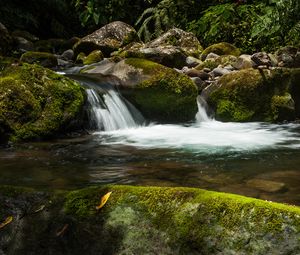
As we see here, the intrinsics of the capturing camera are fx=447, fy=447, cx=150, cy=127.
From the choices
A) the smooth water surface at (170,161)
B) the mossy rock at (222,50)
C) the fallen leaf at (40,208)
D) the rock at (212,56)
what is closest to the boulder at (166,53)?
the mossy rock at (222,50)

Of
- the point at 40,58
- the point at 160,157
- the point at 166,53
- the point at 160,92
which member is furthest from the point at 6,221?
the point at 40,58

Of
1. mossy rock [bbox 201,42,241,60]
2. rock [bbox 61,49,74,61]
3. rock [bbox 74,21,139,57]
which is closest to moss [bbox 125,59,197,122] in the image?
mossy rock [bbox 201,42,241,60]

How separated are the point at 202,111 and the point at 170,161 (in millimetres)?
4945

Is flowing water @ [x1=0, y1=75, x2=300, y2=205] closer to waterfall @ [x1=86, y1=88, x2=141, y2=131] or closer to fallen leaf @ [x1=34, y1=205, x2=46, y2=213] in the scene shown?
waterfall @ [x1=86, y1=88, x2=141, y2=131]

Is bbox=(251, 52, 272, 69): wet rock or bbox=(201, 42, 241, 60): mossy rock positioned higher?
bbox=(201, 42, 241, 60): mossy rock

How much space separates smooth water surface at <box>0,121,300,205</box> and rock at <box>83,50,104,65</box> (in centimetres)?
633

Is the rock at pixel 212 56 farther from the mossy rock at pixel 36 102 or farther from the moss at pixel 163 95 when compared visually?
the mossy rock at pixel 36 102

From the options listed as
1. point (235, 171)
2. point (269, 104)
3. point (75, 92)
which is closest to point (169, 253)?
point (235, 171)

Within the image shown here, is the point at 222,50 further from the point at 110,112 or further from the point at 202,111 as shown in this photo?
the point at 110,112

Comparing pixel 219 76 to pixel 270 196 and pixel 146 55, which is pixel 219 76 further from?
pixel 270 196

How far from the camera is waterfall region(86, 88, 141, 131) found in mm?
9617

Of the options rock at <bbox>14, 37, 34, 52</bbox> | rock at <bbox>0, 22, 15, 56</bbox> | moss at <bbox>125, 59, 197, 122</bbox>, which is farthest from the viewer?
rock at <bbox>14, 37, 34, 52</bbox>

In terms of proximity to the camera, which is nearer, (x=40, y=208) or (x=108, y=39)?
(x=40, y=208)

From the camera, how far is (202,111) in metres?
11.2
